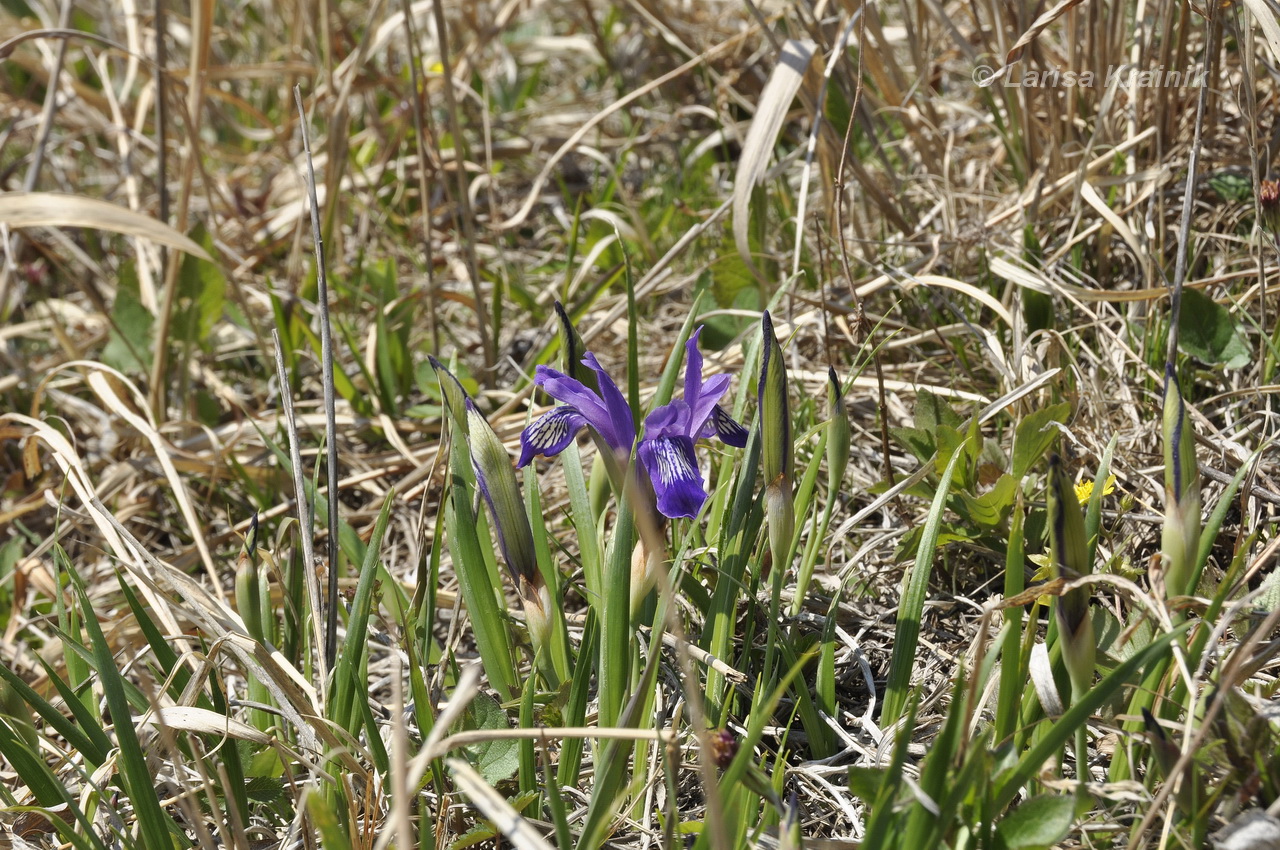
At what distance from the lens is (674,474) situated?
133 cm

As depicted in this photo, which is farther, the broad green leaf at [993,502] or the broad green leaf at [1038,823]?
the broad green leaf at [993,502]

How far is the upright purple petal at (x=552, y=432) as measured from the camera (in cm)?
144

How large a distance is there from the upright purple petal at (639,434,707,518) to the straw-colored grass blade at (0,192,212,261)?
0.95 m

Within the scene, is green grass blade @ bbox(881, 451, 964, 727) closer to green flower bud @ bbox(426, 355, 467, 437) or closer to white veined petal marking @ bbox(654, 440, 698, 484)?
white veined petal marking @ bbox(654, 440, 698, 484)

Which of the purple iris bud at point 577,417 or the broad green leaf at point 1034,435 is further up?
the purple iris bud at point 577,417

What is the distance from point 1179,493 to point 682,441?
1.99 feet

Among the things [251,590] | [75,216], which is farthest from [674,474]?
[75,216]

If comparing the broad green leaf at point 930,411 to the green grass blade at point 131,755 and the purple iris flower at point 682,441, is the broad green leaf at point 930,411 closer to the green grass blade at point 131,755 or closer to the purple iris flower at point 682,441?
the purple iris flower at point 682,441

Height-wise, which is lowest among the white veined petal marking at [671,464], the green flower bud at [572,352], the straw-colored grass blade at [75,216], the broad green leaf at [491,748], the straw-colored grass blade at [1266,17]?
the broad green leaf at [491,748]

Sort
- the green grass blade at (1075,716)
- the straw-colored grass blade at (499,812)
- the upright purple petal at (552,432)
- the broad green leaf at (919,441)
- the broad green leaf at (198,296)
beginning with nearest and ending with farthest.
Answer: the straw-colored grass blade at (499,812) < the green grass blade at (1075,716) < the upright purple petal at (552,432) < the broad green leaf at (919,441) < the broad green leaf at (198,296)

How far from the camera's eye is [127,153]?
311 cm

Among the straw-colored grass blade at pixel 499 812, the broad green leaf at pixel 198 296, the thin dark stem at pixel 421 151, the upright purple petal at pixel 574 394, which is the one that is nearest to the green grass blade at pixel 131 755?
the straw-colored grass blade at pixel 499 812

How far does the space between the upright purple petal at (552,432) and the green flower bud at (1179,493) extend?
0.74 metres

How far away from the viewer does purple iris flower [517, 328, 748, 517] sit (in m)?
1.32
